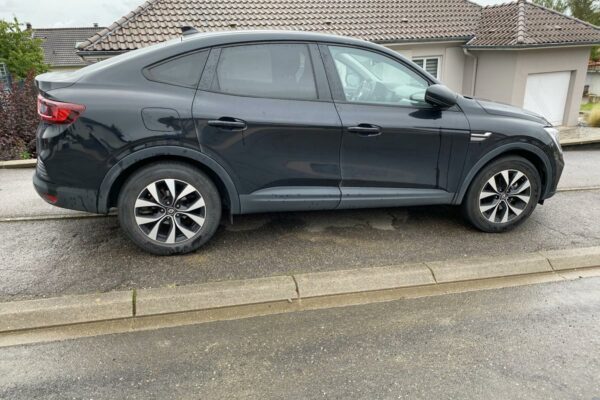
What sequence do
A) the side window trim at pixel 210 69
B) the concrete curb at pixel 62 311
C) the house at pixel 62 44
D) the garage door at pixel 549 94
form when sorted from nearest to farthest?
the concrete curb at pixel 62 311
the side window trim at pixel 210 69
the garage door at pixel 549 94
the house at pixel 62 44

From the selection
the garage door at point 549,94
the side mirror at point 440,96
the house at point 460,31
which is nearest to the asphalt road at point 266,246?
the side mirror at point 440,96

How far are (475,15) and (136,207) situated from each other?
17794 millimetres

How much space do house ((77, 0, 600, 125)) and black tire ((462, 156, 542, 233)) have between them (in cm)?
1161

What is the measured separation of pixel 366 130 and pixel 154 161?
174 centimetres

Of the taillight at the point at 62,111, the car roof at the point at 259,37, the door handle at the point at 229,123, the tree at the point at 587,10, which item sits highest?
the tree at the point at 587,10

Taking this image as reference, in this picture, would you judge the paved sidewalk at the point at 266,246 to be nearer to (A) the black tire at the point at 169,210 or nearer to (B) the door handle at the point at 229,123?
(A) the black tire at the point at 169,210

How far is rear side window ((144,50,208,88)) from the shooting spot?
11.4 ft

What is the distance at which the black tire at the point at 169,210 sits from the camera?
11.3ft

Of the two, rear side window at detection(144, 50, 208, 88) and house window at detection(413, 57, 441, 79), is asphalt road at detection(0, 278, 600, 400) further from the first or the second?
house window at detection(413, 57, 441, 79)

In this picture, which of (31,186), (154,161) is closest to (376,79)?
(154,161)

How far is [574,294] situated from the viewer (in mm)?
3467

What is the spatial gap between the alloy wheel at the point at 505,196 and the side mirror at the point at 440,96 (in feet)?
2.91

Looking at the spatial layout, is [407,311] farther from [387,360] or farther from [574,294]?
[574,294]

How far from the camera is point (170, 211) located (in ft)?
11.6
